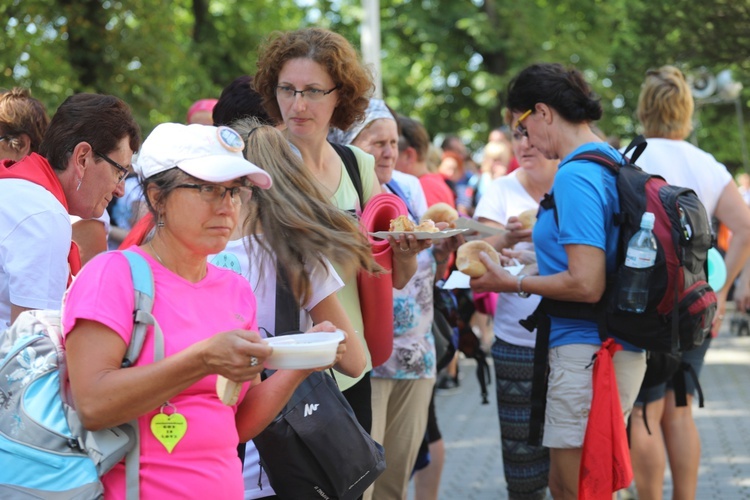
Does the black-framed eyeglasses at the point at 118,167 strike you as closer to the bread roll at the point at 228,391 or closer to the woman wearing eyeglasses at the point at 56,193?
the woman wearing eyeglasses at the point at 56,193

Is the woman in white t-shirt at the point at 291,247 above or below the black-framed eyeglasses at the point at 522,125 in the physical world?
below

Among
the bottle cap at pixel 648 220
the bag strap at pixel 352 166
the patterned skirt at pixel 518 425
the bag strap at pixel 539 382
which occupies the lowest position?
the patterned skirt at pixel 518 425

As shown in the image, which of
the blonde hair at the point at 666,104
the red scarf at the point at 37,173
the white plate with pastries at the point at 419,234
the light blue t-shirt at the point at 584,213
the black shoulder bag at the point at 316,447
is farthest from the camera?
the blonde hair at the point at 666,104

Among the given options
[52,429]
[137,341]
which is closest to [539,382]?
[137,341]

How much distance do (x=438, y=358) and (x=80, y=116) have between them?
2.66m

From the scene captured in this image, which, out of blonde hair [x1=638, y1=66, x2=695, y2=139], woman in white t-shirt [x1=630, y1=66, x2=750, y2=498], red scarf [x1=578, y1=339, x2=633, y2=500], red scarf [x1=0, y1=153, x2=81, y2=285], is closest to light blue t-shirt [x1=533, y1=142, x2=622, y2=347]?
red scarf [x1=578, y1=339, x2=633, y2=500]

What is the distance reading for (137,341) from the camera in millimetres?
2514

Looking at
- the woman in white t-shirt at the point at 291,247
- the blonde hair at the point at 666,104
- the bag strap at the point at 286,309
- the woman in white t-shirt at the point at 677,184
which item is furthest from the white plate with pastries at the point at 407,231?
the blonde hair at the point at 666,104

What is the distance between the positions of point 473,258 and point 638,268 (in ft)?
2.86

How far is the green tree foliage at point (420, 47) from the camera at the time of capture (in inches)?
443

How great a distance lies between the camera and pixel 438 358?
223 inches

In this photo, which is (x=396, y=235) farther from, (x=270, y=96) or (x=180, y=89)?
(x=180, y=89)

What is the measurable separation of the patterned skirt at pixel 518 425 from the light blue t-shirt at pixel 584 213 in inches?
29.0

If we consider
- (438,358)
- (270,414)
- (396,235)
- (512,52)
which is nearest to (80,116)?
(396,235)
